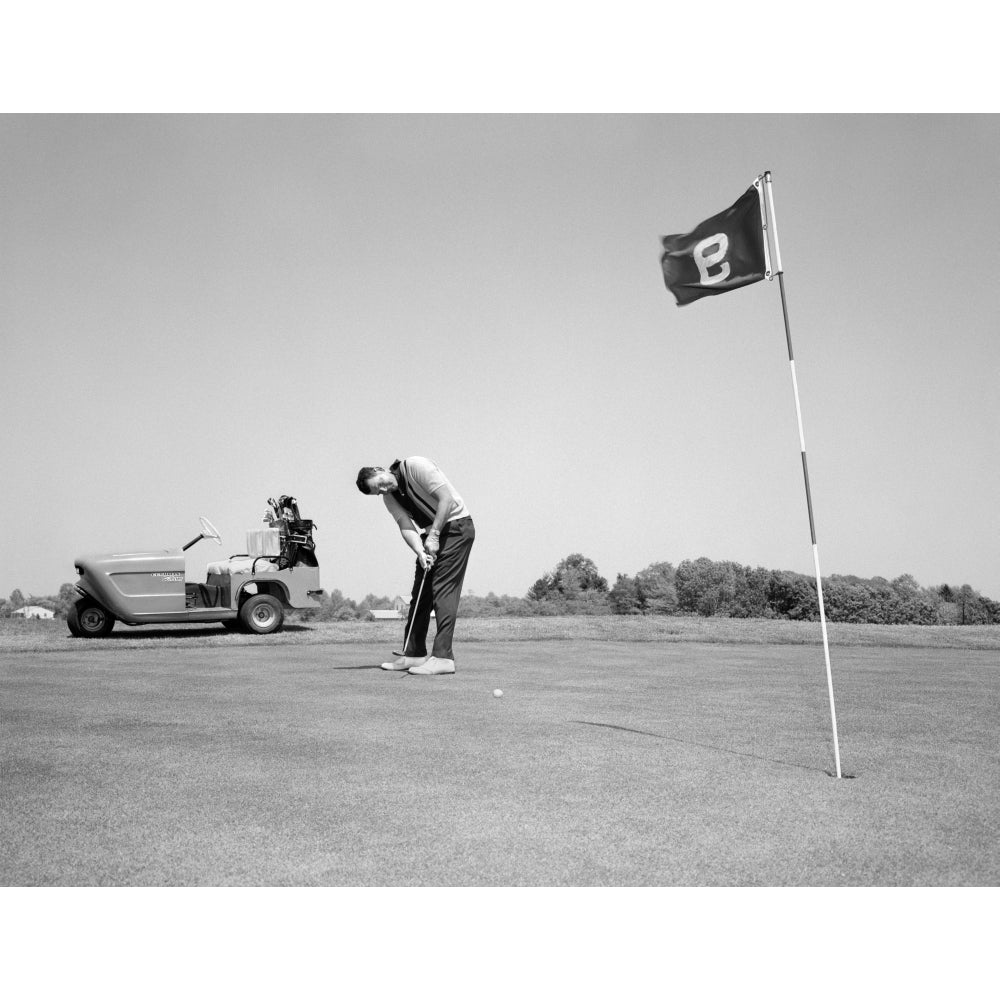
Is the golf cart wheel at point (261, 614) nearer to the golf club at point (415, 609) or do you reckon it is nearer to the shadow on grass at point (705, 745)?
the golf club at point (415, 609)

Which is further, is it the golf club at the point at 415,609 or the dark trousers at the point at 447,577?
the golf club at the point at 415,609

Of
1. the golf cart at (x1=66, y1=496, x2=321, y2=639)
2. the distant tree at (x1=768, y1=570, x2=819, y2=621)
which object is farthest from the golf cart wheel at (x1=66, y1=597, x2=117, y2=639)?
the distant tree at (x1=768, y1=570, x2=819, y2=621)

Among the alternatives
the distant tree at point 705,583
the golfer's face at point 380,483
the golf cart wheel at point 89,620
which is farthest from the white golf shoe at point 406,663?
the distant tree at point 705,583

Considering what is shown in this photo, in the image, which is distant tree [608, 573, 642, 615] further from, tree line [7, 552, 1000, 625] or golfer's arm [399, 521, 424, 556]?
golfer's arm [399, 521, 424, 556]

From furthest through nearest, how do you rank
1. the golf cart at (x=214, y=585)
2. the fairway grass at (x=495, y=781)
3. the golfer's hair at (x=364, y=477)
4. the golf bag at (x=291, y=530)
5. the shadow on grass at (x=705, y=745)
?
the golf bag at (x=291, y=530)
the golf cart at (x=214, y=585)
the golfer's hair at (x=364, y=477)
the shadow on grass at (x=705, y=745)
the fairway grass at (x=495, y=781)

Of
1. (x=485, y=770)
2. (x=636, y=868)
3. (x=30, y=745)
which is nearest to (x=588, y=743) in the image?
(x=485, y=770)

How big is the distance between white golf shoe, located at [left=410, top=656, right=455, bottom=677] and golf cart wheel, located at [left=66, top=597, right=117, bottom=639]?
611 centimetres

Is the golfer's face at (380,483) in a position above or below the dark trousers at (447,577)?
above

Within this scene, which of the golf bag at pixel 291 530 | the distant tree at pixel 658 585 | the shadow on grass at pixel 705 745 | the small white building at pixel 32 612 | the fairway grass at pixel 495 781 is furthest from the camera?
the distant tree at pixel 658 585

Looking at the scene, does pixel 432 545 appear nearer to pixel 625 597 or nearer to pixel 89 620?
pixel 89 620

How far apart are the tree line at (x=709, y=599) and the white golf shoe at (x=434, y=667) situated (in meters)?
6.05

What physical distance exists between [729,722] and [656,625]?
24.7 ft

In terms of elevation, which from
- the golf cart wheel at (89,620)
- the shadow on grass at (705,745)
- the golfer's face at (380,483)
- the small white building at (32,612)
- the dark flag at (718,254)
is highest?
the dark flag at (718,254)

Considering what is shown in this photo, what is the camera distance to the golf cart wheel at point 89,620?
11.4 m
